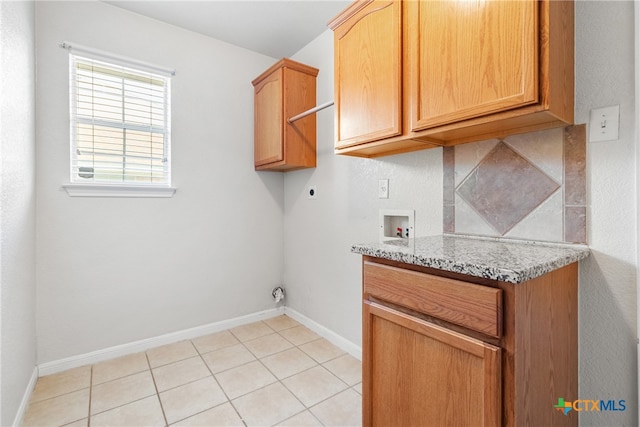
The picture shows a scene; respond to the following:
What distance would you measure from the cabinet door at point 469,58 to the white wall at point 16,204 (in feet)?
5.79

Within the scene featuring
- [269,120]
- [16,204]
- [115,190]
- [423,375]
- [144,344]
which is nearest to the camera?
[423,375]

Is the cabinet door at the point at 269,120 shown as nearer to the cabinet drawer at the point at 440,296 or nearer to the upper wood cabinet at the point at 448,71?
the upper wood cabinet at the point at 448,71

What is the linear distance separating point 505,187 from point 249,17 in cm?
214

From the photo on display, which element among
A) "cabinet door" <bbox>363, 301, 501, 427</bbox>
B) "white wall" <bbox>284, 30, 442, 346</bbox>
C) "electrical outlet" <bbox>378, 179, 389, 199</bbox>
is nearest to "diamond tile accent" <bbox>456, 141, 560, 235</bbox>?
"white wall" <bbox>284, 30, 442, 346</bbox>

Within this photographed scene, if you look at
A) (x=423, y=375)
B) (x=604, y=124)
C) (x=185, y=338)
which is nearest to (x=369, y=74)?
(x=604, y=124)

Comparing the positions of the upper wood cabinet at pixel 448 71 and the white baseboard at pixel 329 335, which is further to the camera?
the white baseboard at pixel 329 335


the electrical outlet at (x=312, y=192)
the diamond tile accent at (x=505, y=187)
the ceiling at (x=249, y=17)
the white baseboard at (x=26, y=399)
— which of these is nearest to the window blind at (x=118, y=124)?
the ceiling at (x=249, y=17)

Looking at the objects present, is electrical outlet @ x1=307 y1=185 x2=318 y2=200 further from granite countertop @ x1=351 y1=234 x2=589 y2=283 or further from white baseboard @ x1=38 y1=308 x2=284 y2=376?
granite countertop @ x1=351 y1=234 x2=589 y2=283

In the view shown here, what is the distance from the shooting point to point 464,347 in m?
0.93

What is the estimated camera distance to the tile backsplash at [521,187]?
3.91 feet

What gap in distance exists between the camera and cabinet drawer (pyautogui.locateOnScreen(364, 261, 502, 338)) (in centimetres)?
86

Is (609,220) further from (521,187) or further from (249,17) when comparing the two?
(249,17)

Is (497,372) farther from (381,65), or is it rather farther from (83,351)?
(83,351)

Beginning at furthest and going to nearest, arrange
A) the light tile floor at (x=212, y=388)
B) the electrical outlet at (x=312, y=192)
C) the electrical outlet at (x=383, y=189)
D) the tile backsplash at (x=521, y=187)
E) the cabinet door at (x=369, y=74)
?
the electrical outlet at (x=312, y=192) < the electrical outlet at (x=383, y=189) < the light tile floor at (x=212, y=388) < the cabinet door at (x=369, y=74) < the tile backsplash at (x=521, y=187)
